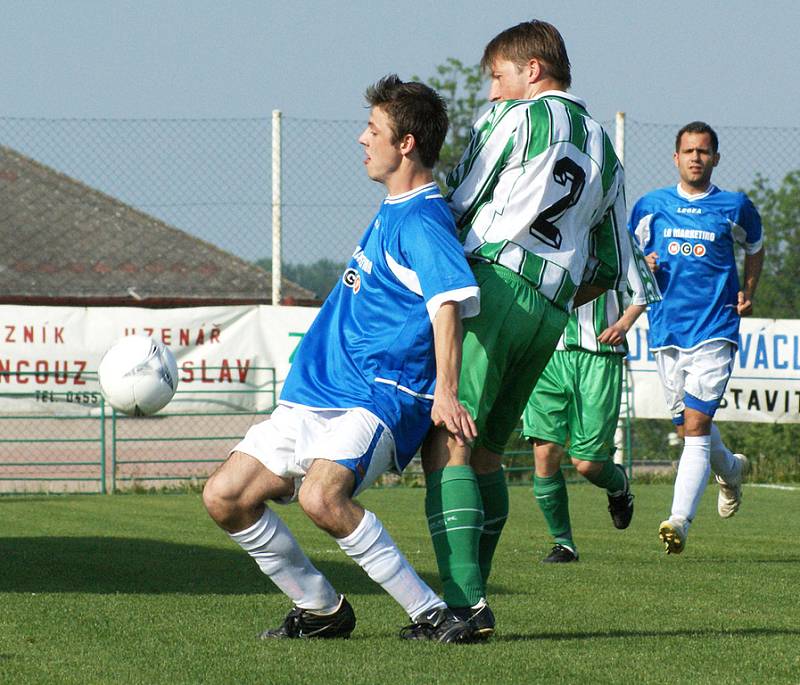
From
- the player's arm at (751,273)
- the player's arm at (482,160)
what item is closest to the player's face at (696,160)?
the player's arm at (751,273)

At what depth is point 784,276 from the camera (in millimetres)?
16953

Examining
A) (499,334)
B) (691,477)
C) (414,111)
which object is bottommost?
(691,477)

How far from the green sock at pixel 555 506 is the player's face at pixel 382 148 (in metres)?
3.55

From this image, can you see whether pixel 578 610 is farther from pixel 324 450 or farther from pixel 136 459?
pixel 136 459

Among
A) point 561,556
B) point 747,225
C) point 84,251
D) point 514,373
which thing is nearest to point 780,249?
point 84,251

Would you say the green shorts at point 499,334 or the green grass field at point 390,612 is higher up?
the green shorts at point 499,334

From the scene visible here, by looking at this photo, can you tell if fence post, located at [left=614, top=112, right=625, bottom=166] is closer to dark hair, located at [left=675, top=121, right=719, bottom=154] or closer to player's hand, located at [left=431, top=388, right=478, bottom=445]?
dark hair, located at [left=675, top=121, right=719, bottom=154]

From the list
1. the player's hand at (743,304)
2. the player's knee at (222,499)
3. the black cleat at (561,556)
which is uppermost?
the player's hand at (743,304)

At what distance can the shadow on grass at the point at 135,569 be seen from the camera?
631cm

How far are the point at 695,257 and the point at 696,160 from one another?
0.59 metres

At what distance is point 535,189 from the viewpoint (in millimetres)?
4609

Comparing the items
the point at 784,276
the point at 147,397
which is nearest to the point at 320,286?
the point at 784,276

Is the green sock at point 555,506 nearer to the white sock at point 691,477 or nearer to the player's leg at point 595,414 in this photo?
the player's leg at point 595,414

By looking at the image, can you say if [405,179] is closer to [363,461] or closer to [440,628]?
[363,461]
